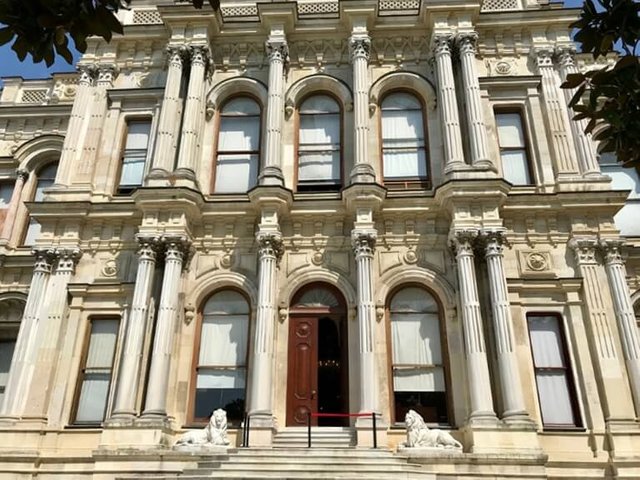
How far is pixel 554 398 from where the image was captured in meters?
12.5

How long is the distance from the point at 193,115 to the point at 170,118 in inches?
23.9

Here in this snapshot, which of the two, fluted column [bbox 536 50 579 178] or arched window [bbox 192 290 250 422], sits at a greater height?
fluted column [bbox 536 50 579 178]

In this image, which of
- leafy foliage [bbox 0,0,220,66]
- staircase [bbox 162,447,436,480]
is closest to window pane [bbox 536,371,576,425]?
staircase [bbox 162,447,436,480]

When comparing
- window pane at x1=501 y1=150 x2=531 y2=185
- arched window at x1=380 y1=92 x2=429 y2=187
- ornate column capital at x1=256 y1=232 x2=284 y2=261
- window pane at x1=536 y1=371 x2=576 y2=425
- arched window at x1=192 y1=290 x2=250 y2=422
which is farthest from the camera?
arched window at x1=380 y1=92 x2=429 y2=187

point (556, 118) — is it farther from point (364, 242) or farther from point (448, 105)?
point (364, 242)

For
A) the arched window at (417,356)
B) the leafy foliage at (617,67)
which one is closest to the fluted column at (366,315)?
the arched window at (417,356)

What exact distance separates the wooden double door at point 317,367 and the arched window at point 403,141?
394cm

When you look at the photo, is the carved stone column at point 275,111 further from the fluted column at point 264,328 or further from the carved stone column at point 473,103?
the carved stone column at point 473,103

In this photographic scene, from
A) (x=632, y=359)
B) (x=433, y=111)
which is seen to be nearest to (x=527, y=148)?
(x=433, y=111)

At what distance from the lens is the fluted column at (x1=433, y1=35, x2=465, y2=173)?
1401 cm

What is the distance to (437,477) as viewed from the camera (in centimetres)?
1034

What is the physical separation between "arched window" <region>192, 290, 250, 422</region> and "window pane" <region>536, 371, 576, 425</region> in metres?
6.29

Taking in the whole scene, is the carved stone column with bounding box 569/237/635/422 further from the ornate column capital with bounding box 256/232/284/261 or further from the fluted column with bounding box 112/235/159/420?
the fluted column with bounding box 112/235/159/420

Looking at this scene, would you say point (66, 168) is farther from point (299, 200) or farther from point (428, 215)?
point (428, 215)
